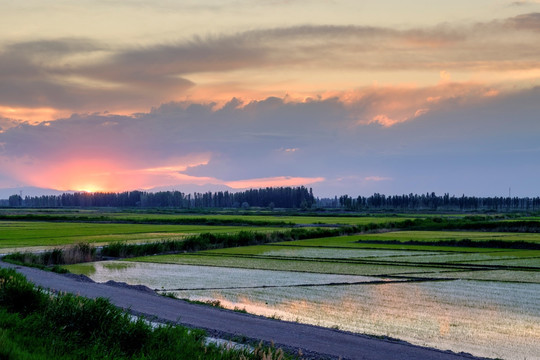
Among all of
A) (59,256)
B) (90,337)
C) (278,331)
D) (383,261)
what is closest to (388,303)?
(278,331)

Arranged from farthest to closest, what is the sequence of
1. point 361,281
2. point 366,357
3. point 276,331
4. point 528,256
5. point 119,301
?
point 528,256, point 361,281, point 119,301, point 276,331, point 366,357

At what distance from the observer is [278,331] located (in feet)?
42.8

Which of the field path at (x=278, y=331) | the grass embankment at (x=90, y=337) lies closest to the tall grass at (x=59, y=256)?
the field path at (x=278, y=331)

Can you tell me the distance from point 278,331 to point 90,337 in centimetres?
453

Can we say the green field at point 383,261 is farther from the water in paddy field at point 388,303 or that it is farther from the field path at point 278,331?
the field path at point 278,331

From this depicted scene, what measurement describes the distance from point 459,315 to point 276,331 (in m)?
6.61

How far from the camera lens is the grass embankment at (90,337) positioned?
900 centimetres

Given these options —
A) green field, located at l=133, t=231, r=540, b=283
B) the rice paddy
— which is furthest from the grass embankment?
green field, located at l=133, t=231, r=540, b=283

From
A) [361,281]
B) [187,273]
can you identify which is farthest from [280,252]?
[361,281]

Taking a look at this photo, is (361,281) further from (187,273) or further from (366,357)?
(366,357)

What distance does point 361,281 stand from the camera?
81.0ft

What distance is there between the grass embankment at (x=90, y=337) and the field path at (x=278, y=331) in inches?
46.1

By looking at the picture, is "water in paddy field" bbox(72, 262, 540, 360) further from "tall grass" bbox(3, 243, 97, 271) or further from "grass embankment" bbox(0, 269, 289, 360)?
"grass embankment" bbox(0, 269, 289, 360)

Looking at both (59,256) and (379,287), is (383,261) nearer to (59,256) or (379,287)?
(379,287)
